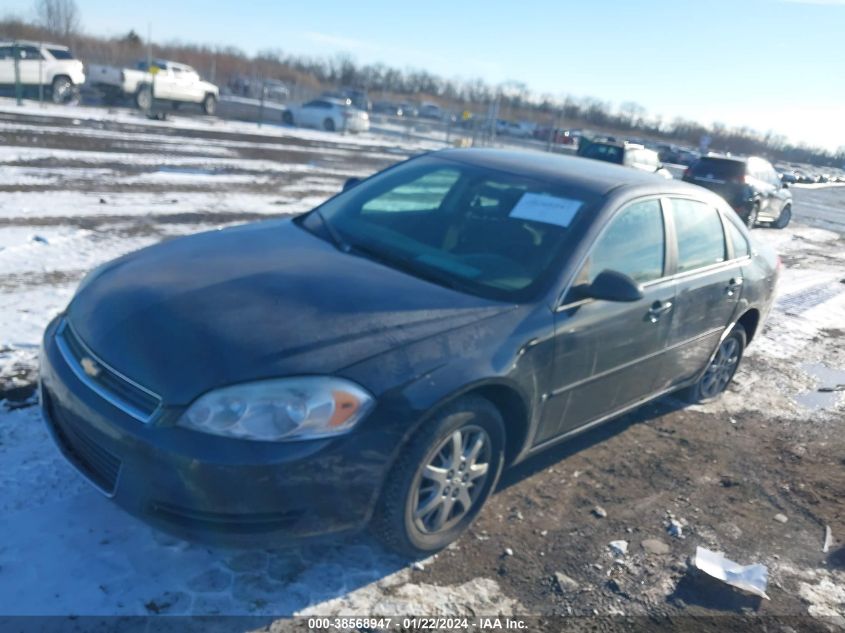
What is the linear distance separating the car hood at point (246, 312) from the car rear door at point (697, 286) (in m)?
Answer: 1.58

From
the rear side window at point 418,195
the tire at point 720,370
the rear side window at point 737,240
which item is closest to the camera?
the rear side window at point 418,195

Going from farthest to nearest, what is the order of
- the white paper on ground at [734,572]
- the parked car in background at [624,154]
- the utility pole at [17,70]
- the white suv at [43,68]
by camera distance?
the white suv at [43,68], the utility pole at [17,70], the parked car in background at [624,154], the white paper on ground at [734,572]

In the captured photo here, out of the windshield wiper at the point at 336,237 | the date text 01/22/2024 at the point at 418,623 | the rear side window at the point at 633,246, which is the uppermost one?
the rear side window at the point at 633,246

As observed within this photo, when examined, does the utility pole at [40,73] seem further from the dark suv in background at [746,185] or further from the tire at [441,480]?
the tire at [441,480]

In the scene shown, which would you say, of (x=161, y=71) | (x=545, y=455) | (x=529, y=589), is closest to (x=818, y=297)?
(x=545, y=455)

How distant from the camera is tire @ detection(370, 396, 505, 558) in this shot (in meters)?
2.83

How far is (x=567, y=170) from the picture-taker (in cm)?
417

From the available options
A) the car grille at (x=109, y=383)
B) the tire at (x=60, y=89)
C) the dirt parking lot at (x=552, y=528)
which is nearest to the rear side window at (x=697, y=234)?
the dirt parking lot at (x=552, y=528)

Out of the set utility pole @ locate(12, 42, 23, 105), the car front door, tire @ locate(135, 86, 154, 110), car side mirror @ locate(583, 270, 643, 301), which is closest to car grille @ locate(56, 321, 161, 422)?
the car front door

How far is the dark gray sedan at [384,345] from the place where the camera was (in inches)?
101

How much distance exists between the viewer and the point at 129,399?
8.63 ft

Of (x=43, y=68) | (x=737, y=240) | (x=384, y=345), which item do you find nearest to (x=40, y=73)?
(x=43, y=68)

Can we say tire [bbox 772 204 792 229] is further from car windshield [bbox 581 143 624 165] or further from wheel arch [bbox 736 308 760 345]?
wheel arch [bbox 736 308 760 345]

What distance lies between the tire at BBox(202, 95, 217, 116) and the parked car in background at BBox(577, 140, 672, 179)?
1637 cm
